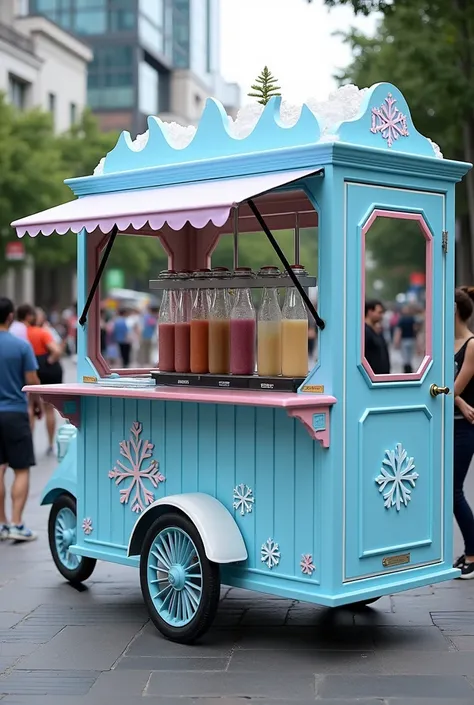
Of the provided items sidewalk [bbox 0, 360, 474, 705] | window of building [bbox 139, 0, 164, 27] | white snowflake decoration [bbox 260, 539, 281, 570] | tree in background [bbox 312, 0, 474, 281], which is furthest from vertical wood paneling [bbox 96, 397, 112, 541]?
window of building [bbox 139, 0, 164, 27]

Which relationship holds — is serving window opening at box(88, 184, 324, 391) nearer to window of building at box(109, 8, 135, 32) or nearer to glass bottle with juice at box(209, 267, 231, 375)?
glass bottle with juice at box(209, 267, 231, 375)

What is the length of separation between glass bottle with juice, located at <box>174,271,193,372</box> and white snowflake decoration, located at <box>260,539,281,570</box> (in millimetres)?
1319

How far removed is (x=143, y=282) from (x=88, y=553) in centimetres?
7274

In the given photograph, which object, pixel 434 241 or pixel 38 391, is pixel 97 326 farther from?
pixel 434 241

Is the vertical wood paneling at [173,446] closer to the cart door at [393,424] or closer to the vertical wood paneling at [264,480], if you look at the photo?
the vertical wood paneling at [264,480]

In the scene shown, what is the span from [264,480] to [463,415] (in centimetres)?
222

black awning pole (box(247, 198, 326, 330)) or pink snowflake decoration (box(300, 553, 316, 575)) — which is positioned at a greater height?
black awning pole (box(247, 198, 326, 330))

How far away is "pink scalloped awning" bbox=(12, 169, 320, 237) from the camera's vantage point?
19.3 ft

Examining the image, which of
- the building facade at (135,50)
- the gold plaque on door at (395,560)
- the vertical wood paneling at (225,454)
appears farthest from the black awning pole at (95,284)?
the building facade at (135,50)

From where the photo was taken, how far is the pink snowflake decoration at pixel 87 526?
7465mm

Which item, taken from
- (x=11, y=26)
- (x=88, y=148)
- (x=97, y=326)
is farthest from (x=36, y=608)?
(x=11, y=26)

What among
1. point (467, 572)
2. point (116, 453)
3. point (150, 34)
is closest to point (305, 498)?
point (116, 453)

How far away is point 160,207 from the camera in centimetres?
625

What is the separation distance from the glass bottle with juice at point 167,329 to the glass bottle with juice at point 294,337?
37.8 inches
